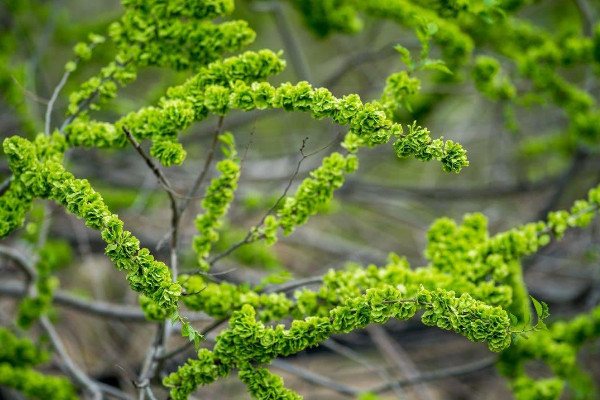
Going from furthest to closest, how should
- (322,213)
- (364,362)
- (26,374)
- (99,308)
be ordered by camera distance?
(322,213) < (99,308) < (364,362) < (26,374)

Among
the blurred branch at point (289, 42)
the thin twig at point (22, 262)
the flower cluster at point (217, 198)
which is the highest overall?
the blurred branch at point (289, 42)

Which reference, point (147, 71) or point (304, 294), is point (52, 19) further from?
point (304, 294)

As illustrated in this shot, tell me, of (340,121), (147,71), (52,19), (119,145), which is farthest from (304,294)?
(147,71)

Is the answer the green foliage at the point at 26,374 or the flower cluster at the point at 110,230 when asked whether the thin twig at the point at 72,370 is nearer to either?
the green foliage at the point at 26,374

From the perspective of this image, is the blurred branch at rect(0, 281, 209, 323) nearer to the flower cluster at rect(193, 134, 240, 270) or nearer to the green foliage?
the green foliage

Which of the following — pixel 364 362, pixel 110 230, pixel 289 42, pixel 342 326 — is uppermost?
pixel 289 42

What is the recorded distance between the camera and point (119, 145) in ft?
10.1

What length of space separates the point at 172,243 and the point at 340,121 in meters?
1.09

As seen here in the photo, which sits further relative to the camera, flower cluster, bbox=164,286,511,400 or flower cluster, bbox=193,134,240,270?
flower cluster, bbox=193,134,240,270

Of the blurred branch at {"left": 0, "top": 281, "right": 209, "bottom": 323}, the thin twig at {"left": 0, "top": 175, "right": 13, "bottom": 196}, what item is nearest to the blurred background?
the blurred branch at {"left": 0, "top": 281, "right": 209, "bottom": 323}

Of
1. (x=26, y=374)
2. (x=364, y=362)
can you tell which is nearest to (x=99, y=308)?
(x=26, y=374)

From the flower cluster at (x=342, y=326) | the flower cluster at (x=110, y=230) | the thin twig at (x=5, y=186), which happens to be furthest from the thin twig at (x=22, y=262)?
the flower cluster at (x=342, y=326)

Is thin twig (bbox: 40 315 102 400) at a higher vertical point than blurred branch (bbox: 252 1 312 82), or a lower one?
lower

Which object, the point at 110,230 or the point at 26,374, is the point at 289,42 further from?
the point at 110,230
